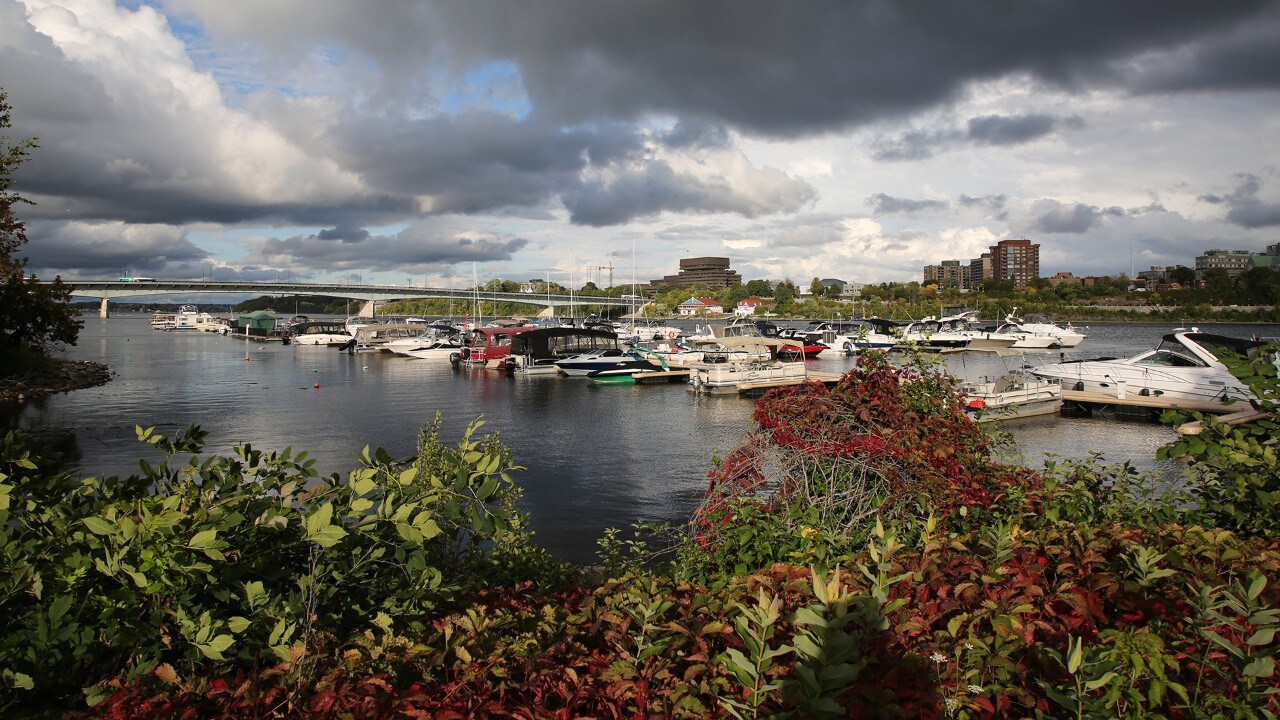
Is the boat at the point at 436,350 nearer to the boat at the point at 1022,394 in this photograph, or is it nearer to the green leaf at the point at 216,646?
the boat at the point at 1022,394

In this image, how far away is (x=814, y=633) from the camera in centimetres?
232

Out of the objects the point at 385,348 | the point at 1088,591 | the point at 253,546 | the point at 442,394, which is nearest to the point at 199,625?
the point at 253,546

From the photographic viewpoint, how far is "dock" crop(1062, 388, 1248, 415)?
26.4 metres

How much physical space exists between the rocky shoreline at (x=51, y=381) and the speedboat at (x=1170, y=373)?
4289 centimetres

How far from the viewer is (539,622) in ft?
10.9

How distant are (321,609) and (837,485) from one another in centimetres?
394

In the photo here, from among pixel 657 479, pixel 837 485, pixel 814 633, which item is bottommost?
pixel 657 479

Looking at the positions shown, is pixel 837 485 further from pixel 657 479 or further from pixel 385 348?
pixel 385 348

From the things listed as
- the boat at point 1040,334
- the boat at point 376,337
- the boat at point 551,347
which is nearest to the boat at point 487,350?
the boat at point 551,347

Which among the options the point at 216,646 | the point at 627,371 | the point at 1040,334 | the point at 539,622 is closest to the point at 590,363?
the point at 627,371

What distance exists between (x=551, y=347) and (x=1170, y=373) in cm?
3243

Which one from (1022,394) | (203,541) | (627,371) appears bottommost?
(627,371)

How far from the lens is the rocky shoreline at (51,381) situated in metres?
31.0

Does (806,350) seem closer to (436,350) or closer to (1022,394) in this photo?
(1022,394)
